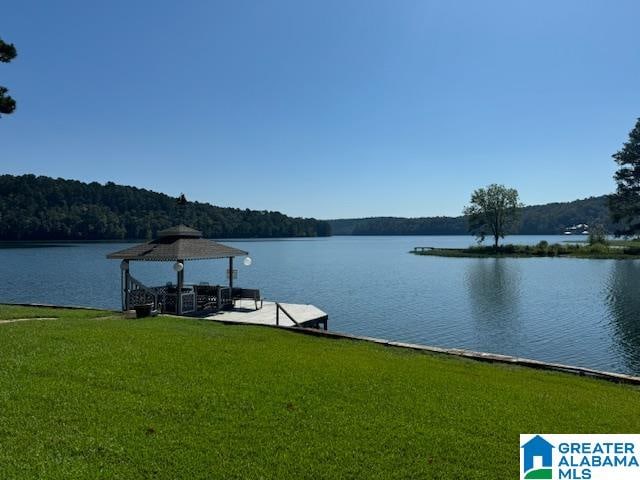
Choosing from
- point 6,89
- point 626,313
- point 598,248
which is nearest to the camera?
point 6,89

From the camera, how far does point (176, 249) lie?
18.3m

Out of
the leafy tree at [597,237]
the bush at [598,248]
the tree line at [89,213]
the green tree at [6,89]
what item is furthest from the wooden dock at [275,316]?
the tree line at [89,213]

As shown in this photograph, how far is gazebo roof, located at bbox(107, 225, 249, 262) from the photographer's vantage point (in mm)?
17938

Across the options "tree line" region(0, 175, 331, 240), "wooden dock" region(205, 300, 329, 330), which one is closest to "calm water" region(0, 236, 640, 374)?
"wooden dock" region(205, 300, 329, 330)

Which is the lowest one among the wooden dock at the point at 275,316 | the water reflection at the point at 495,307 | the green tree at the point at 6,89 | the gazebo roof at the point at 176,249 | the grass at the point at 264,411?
the water reflection at the point at 495,307

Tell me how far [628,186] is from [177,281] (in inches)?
2993

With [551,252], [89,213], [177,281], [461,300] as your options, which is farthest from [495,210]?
[89,213]

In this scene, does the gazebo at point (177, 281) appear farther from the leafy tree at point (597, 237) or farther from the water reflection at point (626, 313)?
the leafy tree at point (597, 237)

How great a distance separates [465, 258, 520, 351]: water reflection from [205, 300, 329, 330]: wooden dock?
20.6ft

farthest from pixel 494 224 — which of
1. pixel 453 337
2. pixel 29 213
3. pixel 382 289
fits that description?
pixel 29 213

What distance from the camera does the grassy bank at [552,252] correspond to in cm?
6694

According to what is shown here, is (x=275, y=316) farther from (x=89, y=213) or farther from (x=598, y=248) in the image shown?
(x=89, y=213)

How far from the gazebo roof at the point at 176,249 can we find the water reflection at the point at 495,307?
11492 mm

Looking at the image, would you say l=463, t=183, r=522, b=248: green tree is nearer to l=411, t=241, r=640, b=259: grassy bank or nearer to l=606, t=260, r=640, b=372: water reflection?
l=411, t=241, r=640, b=259: grassy bank
